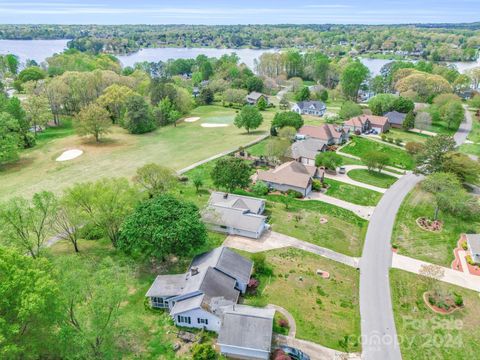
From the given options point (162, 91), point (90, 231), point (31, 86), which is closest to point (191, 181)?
point (90, 231)

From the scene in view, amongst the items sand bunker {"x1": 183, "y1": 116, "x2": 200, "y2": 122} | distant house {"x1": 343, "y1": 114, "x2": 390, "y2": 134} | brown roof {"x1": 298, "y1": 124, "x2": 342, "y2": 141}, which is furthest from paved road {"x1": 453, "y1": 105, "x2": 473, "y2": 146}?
sand bunker {"x1": 183, "y1": 116, "x2": 200, "y2": 122}

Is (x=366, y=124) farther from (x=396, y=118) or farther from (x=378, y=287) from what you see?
(x=378, y=287)

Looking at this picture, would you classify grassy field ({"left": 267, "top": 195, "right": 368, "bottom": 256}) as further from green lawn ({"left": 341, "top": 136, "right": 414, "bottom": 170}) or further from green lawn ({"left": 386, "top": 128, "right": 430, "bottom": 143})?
green lawn ({"left": 386, "top": 128, "right": 430, "bottom": 143})

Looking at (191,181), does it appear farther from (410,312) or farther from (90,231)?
(410,312)

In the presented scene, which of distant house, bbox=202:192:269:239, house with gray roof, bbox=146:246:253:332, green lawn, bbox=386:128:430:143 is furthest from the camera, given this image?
green lawn, bbox=386:128:430:143

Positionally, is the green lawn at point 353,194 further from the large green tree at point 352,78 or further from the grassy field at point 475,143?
the large green tree at point 352,78
